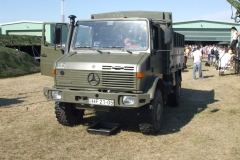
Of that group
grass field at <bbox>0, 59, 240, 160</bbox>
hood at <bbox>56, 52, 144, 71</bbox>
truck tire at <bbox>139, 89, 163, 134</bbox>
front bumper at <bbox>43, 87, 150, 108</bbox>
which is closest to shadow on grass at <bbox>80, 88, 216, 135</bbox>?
grass field at <bbox>0, 59, 240, 160</bbox>

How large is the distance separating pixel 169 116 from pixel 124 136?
211 cm

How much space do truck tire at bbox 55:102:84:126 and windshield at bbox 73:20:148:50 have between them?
1.23 m

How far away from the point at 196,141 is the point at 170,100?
10.5ft

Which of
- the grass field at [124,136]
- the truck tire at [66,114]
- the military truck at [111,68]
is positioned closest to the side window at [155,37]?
the military truck at [111,68]

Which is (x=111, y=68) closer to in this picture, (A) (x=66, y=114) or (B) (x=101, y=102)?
(B) (x=101, y=102)

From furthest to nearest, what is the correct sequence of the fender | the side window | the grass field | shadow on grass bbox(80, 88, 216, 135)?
shadow on grass bbox(80, 88, 216, 135), the side window, the fender, the grass field

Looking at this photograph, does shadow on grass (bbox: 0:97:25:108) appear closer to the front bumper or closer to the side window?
the front bumper

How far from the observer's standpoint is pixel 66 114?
20.6ft

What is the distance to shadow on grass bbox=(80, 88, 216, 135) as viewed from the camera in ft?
21.7

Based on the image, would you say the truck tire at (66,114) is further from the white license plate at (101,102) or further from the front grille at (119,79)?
the front grille at (119,79)

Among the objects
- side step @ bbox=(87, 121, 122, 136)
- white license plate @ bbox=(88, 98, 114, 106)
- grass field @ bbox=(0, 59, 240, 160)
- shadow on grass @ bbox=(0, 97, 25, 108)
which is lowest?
grass field @ bbox=(0, 59, 240, 160)

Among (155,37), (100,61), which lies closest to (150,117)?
(100,61)

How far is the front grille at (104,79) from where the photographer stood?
17.6 ft

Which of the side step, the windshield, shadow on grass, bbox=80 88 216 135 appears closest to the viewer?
the side step
